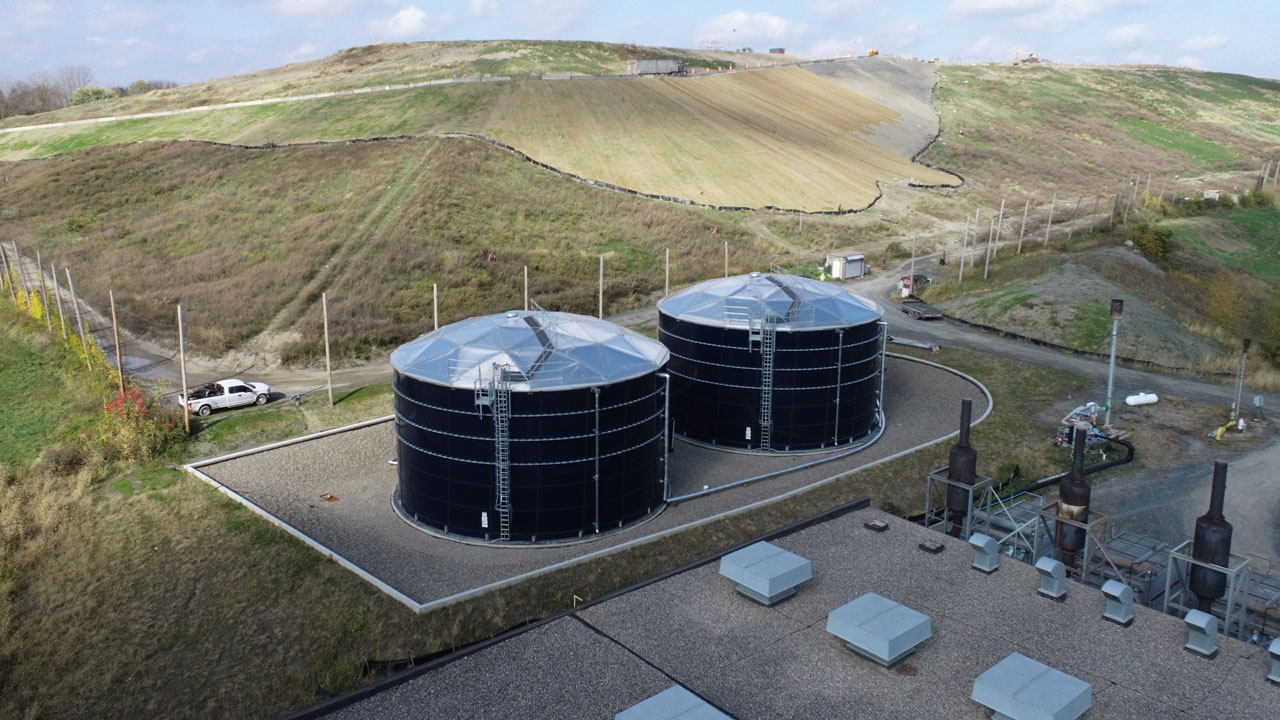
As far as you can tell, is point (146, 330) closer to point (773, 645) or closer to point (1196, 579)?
point (773, 645)

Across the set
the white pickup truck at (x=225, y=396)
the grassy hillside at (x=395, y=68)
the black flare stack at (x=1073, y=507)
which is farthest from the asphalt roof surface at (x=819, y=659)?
the grassy hillside at (x=395, y=68)

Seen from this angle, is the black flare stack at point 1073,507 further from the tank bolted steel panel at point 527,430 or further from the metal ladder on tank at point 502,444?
the metal ladder on tank at point 502,444

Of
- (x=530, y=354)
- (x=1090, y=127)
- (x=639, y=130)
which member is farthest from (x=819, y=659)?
(x=1090, y=127)

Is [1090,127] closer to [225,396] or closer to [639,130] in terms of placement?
[639,130]

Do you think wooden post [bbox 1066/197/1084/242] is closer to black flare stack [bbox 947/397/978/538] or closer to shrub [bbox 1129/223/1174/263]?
shrub [bbox 1129/223/1174/263]

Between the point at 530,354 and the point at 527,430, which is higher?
the point at 530,354

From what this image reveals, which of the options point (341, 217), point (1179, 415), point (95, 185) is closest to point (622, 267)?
point (341, 217)
